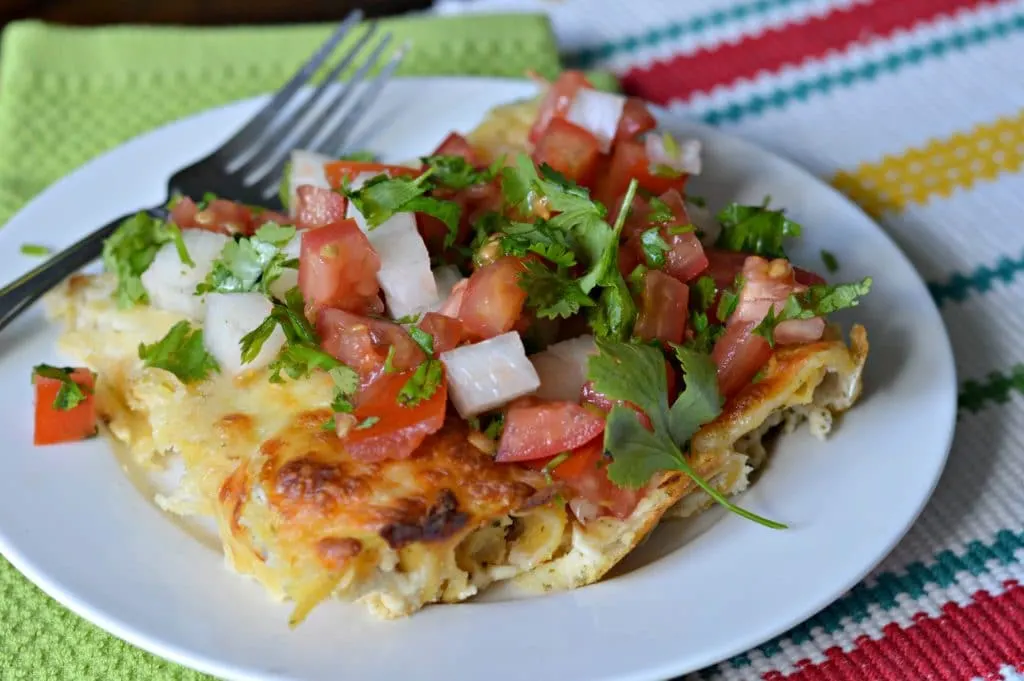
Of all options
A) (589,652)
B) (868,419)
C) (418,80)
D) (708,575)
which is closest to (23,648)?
(589,652)

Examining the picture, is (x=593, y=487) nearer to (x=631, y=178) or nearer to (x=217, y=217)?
(x=631, y=178)

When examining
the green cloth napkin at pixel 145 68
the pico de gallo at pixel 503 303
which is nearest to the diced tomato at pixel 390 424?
the pico de gallo at pixel 503 303

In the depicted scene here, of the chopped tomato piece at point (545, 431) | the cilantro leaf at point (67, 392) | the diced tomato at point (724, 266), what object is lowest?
the cilantro leaf at point (67, 392)

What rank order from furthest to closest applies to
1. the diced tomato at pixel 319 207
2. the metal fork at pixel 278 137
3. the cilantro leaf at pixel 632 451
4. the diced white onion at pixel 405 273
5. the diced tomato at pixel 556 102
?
the metal fork at pixel 278 137, the diced tomato at pixel 556 102, the diced tomato at pixel 319 207, the diced white onion at pixel 405 273, the cilantro leaf at pixel 632 451

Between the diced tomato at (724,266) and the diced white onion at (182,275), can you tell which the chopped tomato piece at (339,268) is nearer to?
the diced white onion at (182,275)

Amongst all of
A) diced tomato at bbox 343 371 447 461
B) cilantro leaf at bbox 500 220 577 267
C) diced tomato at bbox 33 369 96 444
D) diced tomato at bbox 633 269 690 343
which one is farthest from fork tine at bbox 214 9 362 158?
diced tomato at bbox 633 269 690 343

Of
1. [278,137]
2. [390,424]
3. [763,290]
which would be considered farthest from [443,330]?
[278,137]

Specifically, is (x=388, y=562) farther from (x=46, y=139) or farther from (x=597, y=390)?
(x=46, y=139)
